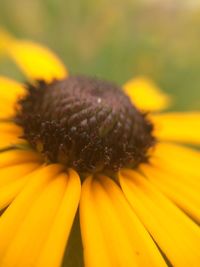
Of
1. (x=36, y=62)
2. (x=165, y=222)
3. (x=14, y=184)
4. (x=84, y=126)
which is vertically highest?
(x=36, y=62)

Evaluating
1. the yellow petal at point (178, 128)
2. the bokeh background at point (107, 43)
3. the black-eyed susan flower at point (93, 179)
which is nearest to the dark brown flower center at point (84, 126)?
the black-eyed susan flower at point (93, 179)

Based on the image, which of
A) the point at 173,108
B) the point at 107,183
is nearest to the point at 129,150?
the point at 107,183

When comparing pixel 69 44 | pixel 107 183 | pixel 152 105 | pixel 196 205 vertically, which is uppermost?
pixel 69 44

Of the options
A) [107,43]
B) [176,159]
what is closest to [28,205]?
[176,159]

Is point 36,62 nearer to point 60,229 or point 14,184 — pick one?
point 14,184

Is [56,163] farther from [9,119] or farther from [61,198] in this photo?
[9,119]

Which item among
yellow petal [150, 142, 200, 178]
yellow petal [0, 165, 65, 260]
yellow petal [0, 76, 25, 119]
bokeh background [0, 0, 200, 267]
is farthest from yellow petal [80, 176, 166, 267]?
bokeh background [0, 0, 200, 267]

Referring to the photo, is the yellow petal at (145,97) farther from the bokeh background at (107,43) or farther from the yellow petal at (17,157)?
the yellow petal at (17,157)
